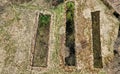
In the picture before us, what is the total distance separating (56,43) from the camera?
27.5 ft

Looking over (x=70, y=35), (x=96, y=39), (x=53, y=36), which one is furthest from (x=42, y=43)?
(x=96, y=39)

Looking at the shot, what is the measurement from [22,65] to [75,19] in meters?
2.39

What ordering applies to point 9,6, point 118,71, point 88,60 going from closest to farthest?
point 118,71, point 88,60, point 9,6

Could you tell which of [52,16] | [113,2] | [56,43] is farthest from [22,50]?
[113,2]

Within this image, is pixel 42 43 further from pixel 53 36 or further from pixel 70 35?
pixel 70 35

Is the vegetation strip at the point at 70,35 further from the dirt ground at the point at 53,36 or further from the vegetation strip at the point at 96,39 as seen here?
the vegetation strip at the point at 96,39

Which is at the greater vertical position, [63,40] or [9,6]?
[9,6]

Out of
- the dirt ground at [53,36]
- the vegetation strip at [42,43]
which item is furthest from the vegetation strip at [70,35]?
the vegetation strip at [42,43]

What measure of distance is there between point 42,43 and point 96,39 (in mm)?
1743

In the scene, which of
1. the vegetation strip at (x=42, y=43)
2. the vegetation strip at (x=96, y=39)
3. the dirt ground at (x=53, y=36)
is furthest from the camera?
the vegetation strip at (x=96, y=39)

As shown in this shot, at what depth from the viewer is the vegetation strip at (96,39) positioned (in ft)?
26.9

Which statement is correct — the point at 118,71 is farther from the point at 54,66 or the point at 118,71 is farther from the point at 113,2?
the point at 113,2

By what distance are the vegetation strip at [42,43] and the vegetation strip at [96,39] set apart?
150 centimetres

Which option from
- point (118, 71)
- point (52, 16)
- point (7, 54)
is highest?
point (52, 16)
